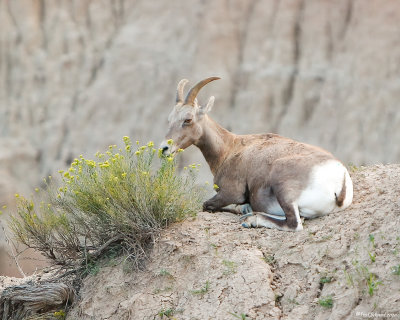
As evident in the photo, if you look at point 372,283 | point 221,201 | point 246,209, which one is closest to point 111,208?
point 221,201

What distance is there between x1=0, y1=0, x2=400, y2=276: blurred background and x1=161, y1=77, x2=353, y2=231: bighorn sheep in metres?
10.7

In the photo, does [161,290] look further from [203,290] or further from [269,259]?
[269,259]

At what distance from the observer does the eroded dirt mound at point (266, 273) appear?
5926 millimetres

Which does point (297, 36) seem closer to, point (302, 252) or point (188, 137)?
point (188, 137)

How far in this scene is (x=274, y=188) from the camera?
753 cm

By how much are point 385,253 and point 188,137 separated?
10.4ft

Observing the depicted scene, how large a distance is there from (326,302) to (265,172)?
2251 mm

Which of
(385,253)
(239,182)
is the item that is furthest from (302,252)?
(239,182)

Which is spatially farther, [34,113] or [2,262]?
[34,113]

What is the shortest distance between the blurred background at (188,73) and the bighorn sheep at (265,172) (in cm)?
1073

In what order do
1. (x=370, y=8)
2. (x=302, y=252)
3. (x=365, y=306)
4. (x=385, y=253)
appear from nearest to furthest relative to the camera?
(x=365, y=306), (x=385, y=253), (x=302, y=252), (x=370, y=8)

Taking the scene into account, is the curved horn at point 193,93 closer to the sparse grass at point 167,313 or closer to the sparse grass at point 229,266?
the sparse grass at point 229,266

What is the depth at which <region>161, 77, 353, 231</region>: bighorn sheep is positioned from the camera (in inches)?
287

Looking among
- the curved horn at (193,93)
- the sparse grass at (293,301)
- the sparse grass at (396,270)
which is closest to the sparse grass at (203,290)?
the sparse grass at (293,301)
